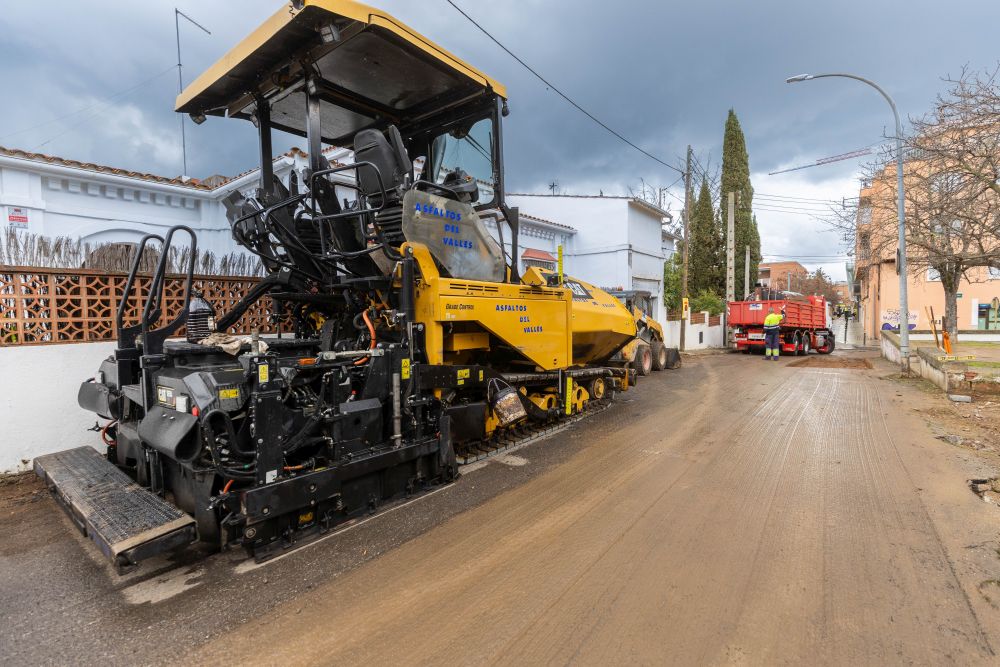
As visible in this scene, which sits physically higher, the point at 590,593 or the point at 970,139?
the point at 970,139

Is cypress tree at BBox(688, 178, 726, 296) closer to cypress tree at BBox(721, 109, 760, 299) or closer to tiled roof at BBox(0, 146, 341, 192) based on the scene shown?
cypress tree at BBox(721, 109, 760, 299)

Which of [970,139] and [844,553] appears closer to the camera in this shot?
[844,553]

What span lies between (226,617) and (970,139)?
1149 cm

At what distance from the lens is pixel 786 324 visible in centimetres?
1734

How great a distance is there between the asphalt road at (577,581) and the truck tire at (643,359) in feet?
23.4

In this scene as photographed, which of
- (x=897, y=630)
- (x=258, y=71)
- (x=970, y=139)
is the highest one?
(x=970, y=139)

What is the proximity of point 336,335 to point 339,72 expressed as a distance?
7.69 feet

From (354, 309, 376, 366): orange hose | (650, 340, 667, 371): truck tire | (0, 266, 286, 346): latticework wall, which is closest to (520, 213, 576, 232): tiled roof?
(650, 340, 667, 371): truck tire

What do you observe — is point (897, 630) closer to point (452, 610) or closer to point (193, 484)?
point (452, 610)

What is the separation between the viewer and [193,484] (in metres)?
3.31

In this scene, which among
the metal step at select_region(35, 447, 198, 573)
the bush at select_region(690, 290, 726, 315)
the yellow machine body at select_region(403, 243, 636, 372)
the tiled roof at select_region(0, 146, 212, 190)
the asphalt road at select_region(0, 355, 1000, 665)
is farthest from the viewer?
the bush at select_region(690, 290, 726, 315)

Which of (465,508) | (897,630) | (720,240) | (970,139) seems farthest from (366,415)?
(720,240)

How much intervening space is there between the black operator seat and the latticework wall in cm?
264

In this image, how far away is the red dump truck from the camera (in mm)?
17266
